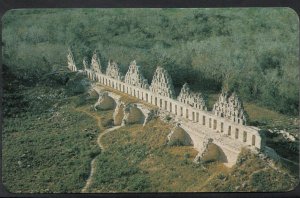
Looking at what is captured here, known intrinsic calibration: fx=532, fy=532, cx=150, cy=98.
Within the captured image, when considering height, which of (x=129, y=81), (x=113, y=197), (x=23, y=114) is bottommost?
(x=113, y=197)

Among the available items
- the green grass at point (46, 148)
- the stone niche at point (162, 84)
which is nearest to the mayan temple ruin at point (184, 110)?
the stone niche at point (162, 84)

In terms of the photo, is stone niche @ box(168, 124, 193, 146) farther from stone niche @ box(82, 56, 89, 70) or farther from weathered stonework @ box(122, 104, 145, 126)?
stone niche @ box(82, 56, 89, 70)

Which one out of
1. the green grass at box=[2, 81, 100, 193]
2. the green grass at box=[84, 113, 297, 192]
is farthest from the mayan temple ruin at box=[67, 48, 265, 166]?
the green grass at box=[2, 81, 100, 193]

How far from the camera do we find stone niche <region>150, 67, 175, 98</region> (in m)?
7.06

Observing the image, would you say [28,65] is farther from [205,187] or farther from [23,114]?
[205,187]

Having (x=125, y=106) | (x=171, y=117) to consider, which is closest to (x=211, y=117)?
(x=171, y=117)

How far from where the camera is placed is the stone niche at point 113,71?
24.6ft

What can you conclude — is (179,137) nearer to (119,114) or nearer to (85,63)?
(119,114)

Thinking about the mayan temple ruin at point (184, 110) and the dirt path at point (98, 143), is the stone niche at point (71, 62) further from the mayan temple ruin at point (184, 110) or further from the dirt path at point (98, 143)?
the dirt path at point (98, 143)

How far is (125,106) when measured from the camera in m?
7.34

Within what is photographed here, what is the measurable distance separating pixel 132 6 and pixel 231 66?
1.52m

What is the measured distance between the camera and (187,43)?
285 inches

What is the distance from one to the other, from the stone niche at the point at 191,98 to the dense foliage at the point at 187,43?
0.21 meters

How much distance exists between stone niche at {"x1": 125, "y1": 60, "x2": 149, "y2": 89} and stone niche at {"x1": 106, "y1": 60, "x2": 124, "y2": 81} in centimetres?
12
